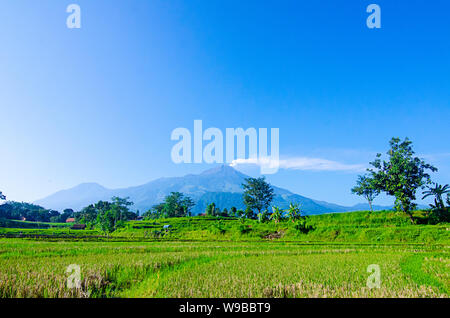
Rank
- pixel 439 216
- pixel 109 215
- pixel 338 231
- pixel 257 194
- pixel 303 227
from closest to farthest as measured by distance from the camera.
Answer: pixel 338 231 → pixel 439 216 → pixel 303 227 → pixel 109 215 → pixel 257 194

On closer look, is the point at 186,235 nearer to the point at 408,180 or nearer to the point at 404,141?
the point at 408,180

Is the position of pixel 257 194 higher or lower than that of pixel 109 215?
higher

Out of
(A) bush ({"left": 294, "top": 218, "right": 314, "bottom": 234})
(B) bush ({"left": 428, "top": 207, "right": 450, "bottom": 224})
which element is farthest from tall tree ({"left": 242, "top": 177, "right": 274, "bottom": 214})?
(B) bush ({"left": 428, "top": 207, "right": 450, "bottom": 224})

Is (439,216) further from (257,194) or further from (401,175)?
(257,194)

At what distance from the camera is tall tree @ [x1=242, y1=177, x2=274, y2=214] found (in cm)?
8662

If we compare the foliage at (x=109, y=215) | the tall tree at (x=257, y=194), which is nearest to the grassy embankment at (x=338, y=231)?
the foliage at (x=109, y=215)

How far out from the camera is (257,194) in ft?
289

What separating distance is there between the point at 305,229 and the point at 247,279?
3646cm

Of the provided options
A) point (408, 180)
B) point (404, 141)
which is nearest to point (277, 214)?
point (408, 180)

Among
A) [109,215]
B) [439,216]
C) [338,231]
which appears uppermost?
[439,216]

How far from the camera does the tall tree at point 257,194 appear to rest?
284ft

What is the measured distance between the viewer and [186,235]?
4891cm

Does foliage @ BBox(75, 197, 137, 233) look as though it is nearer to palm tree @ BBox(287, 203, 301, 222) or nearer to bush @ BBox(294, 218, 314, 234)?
palm tree @ BBox(287, 203, 301, 222)

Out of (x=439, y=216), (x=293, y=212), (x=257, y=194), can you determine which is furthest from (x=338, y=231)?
(x=257, y=194)
